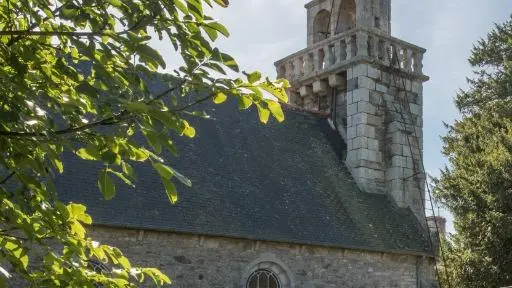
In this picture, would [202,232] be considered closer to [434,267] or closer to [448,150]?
[434,267]

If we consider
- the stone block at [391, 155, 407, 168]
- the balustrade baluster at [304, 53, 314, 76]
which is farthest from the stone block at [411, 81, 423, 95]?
the balustrade baluster at [304, 53, 314, 76]

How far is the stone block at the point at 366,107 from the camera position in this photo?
16.5m

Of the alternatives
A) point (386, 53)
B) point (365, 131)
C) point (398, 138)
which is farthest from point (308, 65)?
point (398, 138)

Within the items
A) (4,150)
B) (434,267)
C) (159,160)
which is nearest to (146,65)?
(159,160)

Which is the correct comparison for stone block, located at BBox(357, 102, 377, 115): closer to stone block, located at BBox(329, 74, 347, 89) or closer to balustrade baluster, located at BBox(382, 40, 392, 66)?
stone block, located at BBox(329, 74, 347, 89)

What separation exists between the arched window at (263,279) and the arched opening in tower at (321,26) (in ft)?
27.9

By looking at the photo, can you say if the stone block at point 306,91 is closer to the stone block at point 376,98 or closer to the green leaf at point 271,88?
the stone block at point 376,98

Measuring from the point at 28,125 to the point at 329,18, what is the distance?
17.0 metres

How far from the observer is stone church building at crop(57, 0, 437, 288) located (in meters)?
11.5

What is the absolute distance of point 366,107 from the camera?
653 inches

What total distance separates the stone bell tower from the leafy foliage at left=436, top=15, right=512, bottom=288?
0.99 meters

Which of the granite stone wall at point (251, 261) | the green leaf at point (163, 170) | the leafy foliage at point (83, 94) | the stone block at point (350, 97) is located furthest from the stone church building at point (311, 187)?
the green leaf at point (163, 170)

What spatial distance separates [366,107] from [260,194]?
4412 millimetres

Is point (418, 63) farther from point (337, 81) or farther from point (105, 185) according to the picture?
point (105, 185)
